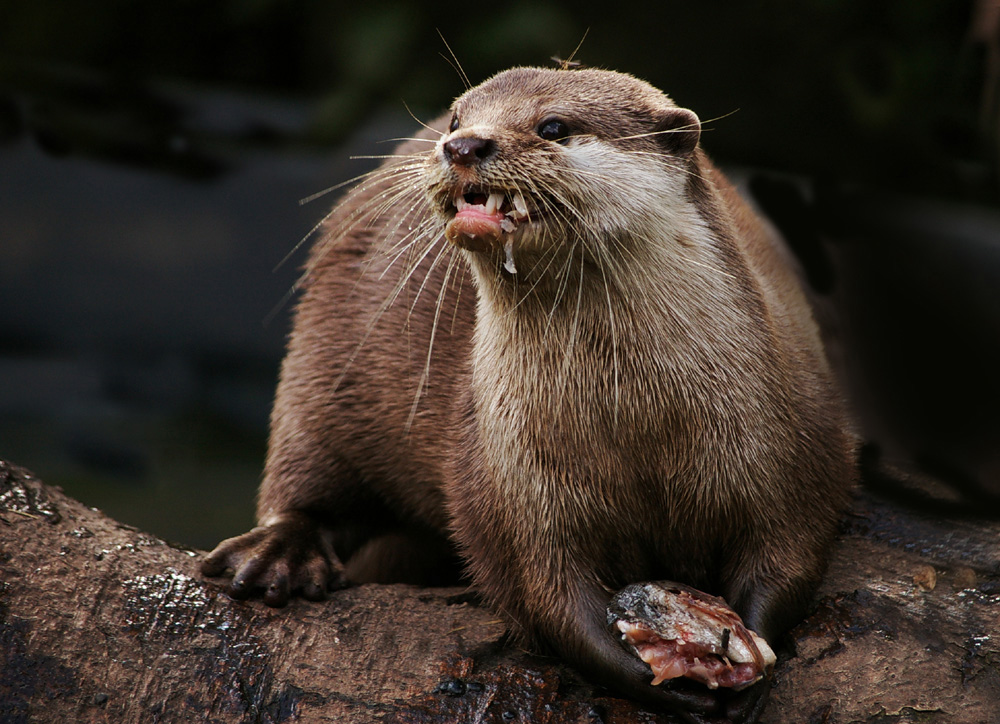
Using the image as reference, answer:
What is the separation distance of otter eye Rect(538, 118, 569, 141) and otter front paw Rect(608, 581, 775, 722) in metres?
0.75

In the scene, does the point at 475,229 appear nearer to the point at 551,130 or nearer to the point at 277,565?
the point at 551,130

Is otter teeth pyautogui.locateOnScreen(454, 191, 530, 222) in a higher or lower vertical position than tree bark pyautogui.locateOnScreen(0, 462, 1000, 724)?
higher

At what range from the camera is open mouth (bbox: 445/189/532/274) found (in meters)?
1.55

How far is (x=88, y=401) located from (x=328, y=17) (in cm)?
193

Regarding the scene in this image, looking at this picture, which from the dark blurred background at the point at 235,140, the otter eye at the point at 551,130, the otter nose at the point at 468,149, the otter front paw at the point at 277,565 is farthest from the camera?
the dark blurred background at the point at 235,140

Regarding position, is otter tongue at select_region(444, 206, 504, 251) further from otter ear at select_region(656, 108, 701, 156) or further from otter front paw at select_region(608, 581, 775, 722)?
otter front paw at select_region(608, 581, 775, 722)

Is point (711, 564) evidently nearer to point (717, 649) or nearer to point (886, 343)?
point (717, 649)

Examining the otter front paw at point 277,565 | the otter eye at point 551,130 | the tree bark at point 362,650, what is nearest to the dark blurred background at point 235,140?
the otter front paw at point 277,565

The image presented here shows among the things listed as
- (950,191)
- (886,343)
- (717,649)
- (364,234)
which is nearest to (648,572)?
(717,649)

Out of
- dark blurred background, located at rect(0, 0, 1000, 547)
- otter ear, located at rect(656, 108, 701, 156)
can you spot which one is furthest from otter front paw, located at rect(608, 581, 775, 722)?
dark blurred background, located at rect(0, 0, 1000, 547)

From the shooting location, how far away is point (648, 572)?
6.28 ft

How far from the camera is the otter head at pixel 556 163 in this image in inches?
61.6

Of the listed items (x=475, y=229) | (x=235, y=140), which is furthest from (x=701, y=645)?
(x=235, y=140)

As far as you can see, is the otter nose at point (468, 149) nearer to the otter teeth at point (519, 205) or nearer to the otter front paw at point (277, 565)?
the otter teeth at point (519, 205)
